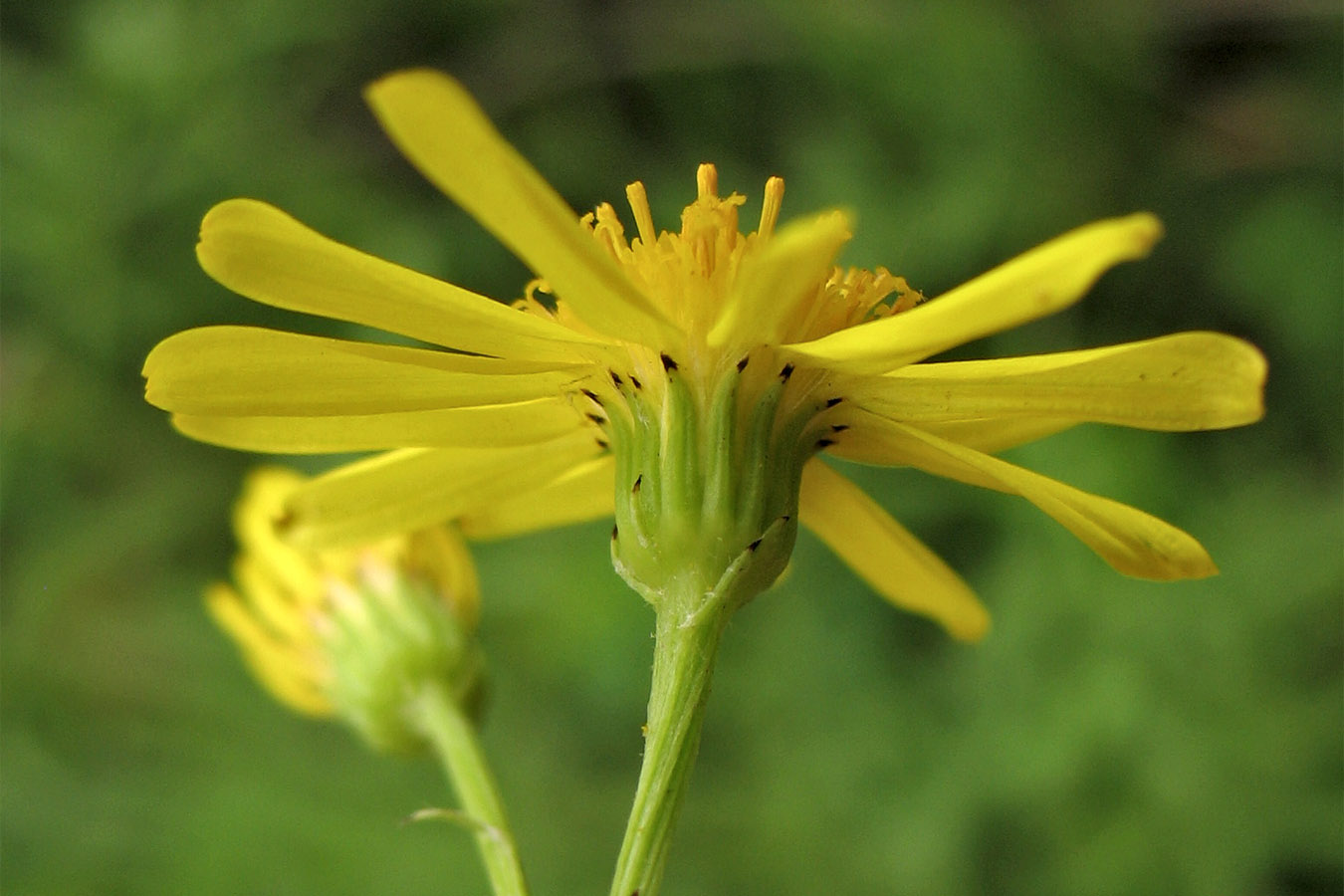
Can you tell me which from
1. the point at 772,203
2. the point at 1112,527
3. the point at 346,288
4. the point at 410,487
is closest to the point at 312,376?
the point at 346,288

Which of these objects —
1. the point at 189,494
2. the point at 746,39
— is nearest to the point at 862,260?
the point at 746,39

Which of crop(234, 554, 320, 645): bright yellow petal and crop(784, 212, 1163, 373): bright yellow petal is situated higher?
crop(234, 554, 320, 645): bright yellow petal

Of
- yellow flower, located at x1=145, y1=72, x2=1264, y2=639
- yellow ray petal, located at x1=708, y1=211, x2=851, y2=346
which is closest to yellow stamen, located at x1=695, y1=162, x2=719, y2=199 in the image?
yellow flower, located at x1=145, y1=72, x2=1264, y2=639

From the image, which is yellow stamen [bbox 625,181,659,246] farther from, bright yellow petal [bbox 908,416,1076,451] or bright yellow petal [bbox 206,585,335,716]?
bright yellow petal [bbox 206,585,335,716]

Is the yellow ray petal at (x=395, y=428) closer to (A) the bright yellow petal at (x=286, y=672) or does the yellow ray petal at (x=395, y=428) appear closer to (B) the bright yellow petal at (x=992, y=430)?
(B) the bright yellow petal at (x=992, y=430)

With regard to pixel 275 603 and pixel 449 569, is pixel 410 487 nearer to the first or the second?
pixel 449 569

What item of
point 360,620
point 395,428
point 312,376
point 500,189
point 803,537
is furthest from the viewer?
point 803,537
